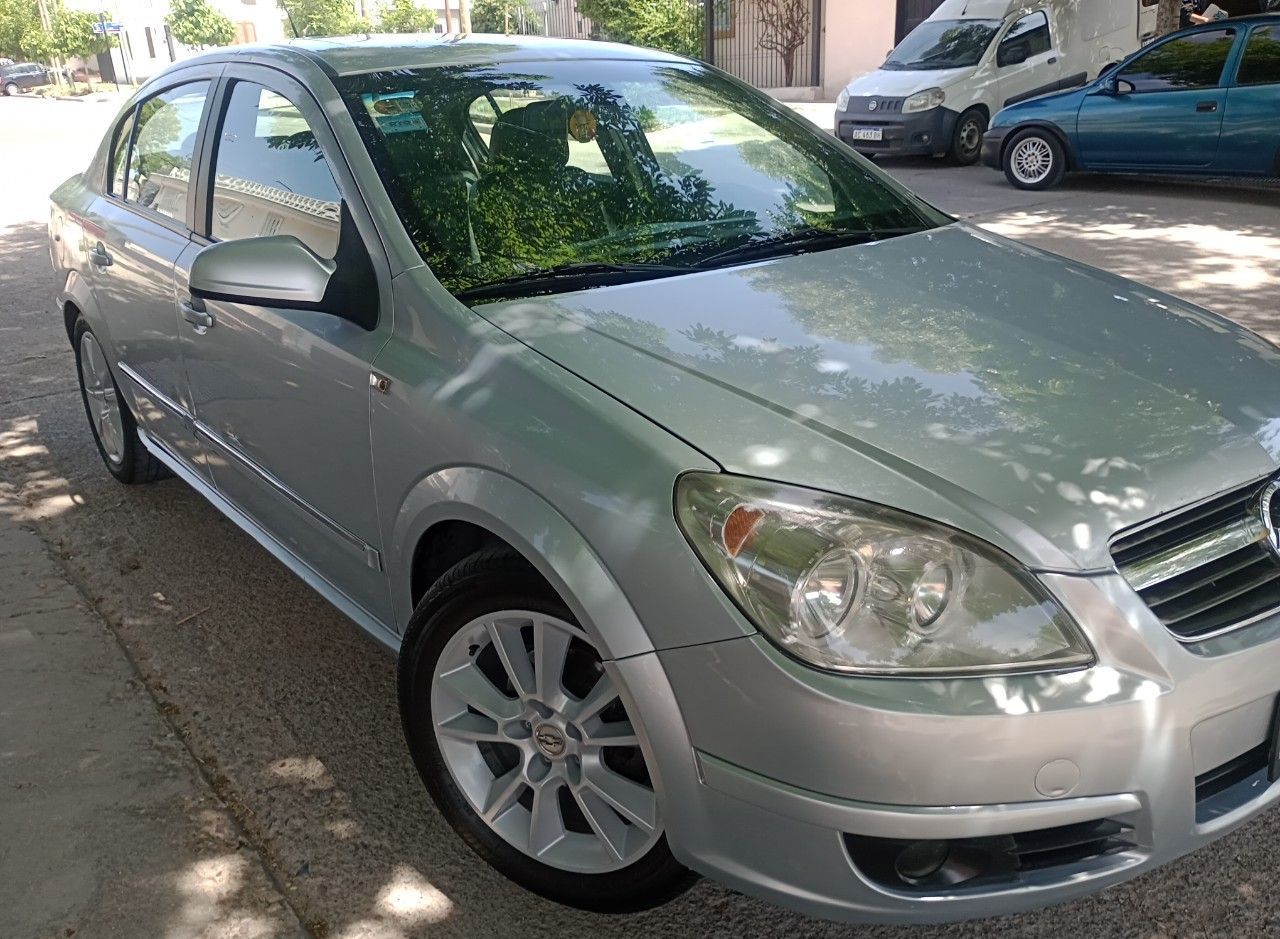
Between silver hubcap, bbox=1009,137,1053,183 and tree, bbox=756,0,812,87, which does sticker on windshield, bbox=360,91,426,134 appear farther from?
tree, bbox=756,0,812,87

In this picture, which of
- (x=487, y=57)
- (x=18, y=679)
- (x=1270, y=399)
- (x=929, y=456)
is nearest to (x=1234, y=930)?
(x=1270, y=399)

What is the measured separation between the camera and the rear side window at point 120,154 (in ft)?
14.4

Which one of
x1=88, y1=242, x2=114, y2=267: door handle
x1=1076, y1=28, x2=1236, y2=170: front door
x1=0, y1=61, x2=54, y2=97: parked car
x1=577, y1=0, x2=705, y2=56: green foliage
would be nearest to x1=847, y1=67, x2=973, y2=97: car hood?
x1=1076, y1=28, x2=1236, y2=170: front door

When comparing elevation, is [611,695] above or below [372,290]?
below

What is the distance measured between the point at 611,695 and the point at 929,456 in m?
0.74

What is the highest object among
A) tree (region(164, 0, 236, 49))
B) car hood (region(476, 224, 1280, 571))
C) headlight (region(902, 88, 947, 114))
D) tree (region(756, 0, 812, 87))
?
tree (region(164, 0, 236, 49))

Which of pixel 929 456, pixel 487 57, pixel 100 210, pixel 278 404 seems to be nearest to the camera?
pixel 929 456

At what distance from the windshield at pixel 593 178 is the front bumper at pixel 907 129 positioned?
9.88 m

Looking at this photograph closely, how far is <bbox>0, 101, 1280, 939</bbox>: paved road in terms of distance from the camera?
7.91ft

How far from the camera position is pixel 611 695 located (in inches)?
85.1

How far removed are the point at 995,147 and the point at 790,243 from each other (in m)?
9.64

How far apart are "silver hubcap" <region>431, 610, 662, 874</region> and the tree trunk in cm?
1388

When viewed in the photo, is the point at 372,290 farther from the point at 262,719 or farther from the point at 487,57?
the point at 262,719

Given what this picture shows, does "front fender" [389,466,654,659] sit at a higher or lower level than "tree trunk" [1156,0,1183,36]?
lower
